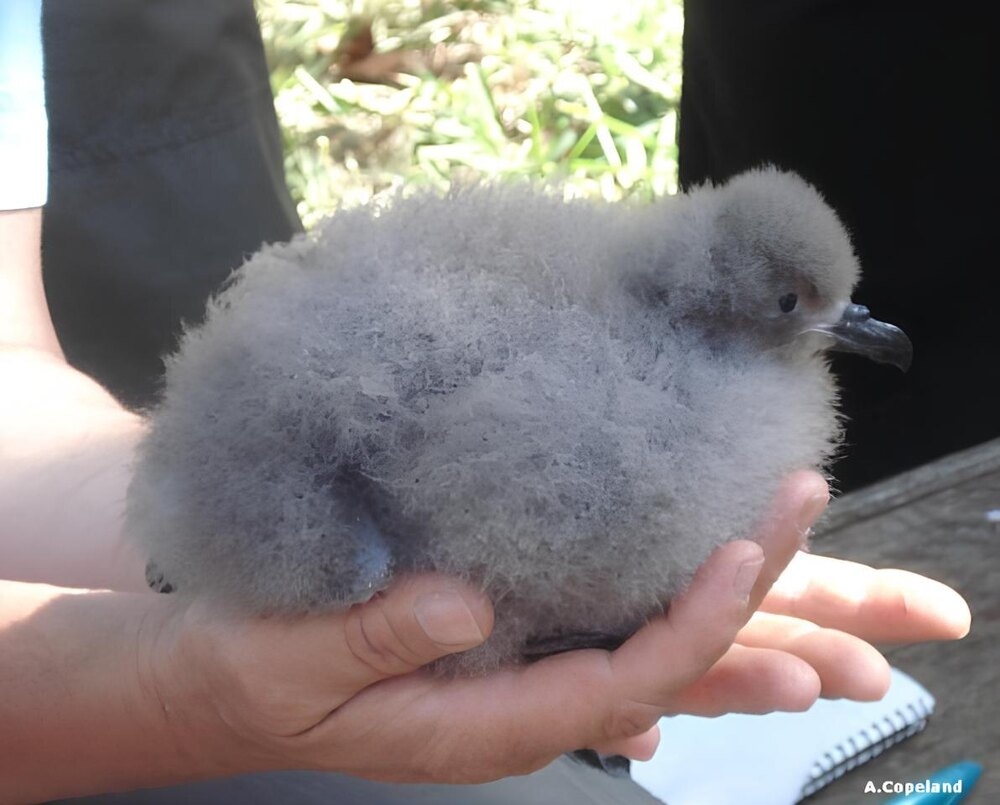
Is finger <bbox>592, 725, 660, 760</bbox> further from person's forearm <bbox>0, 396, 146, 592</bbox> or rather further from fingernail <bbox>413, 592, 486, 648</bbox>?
person's forearm <bbox>0, 396, 146, 592</bbox>

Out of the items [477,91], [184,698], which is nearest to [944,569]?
[184,698]

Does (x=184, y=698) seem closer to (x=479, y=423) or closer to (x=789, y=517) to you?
(x=479, y=423)

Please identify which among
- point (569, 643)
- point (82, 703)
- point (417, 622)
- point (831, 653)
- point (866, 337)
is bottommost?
point (831, 653)

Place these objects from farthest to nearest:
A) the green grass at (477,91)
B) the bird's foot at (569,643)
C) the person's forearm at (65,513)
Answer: the green grass at (477,91) → the person's forearm at (65,513) → the bird's foot at (569,643)

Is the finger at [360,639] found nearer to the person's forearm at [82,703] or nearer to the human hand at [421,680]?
the human hand at [421,680]

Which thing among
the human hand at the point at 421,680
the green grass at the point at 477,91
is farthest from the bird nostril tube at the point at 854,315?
the green grass at the point at 477,91

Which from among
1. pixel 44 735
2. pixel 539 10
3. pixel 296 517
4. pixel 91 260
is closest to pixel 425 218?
pixel 296 517

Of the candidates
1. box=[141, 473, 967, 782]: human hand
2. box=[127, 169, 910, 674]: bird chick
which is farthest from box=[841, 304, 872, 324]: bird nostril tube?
box=[141, 473, 967, 782]: human hand
